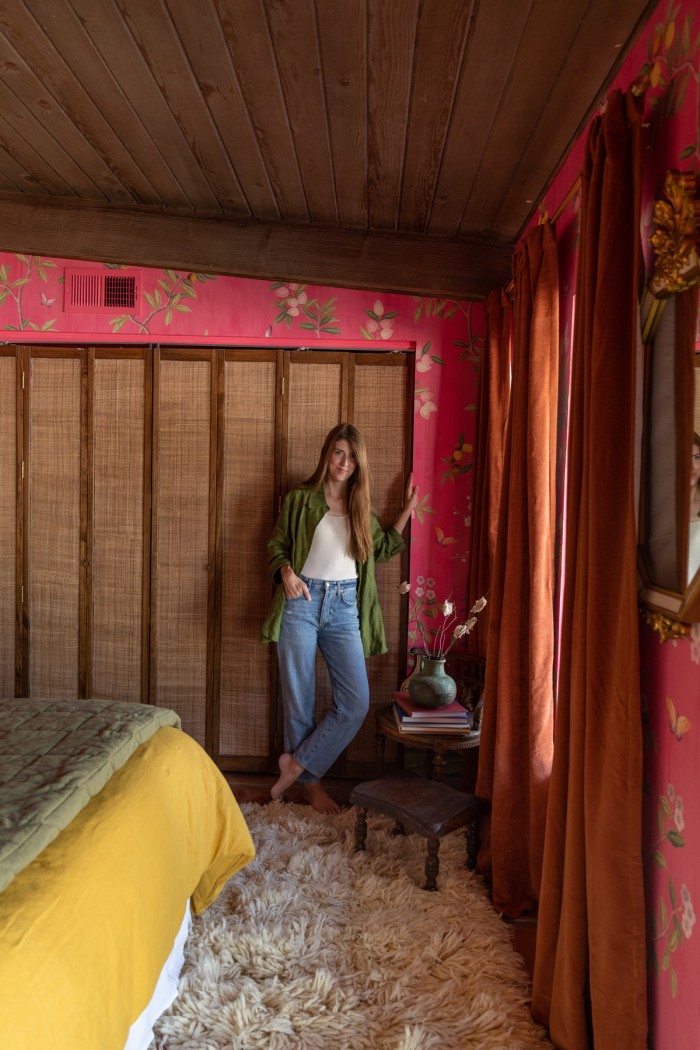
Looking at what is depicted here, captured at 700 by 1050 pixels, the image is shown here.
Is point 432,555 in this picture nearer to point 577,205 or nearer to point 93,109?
point 577,205

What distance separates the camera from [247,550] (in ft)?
11.1

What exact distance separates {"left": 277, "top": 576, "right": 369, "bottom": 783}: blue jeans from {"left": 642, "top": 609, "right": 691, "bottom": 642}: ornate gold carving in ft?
5.91

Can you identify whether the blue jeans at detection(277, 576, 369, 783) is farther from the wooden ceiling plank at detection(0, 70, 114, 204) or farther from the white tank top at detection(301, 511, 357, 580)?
the wooden ceiling plank at detection(0, 70, 114, 204)

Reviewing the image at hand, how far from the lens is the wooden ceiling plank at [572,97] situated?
5.41 feet

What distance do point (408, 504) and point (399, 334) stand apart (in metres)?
0.79

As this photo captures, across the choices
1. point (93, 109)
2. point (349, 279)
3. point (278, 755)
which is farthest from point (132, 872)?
point (349, 279)

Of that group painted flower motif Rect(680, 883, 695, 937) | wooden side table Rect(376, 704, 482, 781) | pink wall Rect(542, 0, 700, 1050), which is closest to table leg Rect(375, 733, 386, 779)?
wooden side table Rect(376, 704, 482, 781)

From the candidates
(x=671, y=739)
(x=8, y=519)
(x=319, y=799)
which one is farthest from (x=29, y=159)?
Answer: (x=671, y=739)

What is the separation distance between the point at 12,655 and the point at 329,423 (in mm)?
1937

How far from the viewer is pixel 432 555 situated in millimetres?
3342

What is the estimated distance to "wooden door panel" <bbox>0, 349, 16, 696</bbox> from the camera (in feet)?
11.5

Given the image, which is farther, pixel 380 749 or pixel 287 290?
pixel 287 290

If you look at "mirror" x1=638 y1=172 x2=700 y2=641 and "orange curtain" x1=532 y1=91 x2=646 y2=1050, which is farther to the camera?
"orange curtain" x1=532 y1=91 x2=646 y2=1050

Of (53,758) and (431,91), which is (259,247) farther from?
(53,758)
